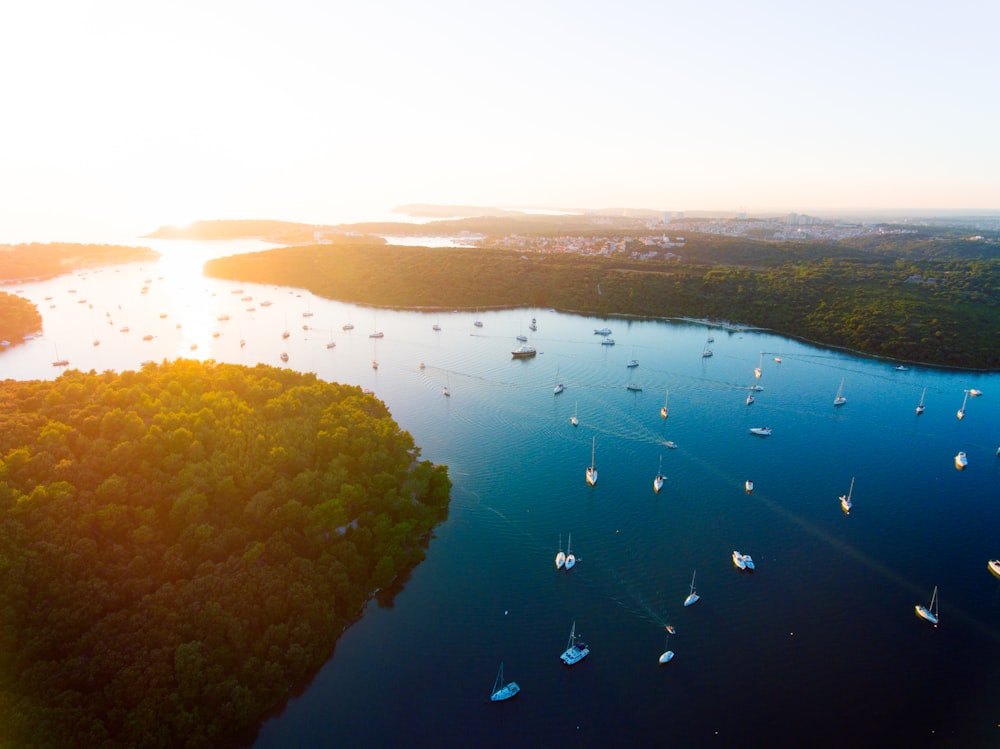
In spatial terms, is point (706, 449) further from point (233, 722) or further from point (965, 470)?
point (233, 722)

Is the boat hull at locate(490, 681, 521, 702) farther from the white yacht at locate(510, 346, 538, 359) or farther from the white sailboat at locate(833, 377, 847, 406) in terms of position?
the white yacht at locate(510, 346, 538, 359)

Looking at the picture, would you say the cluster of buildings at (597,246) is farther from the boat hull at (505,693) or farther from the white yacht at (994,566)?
the boat hull at (505,693)

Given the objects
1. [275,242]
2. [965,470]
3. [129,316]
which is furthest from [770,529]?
[275,242]

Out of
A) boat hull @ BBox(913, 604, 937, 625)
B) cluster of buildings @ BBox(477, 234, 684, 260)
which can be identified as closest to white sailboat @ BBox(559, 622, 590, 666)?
boat hull @ BBox(913, 604, 937, 625)

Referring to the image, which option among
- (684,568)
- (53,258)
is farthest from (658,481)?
(53,258)

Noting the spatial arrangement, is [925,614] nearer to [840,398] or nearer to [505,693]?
[505,693]
